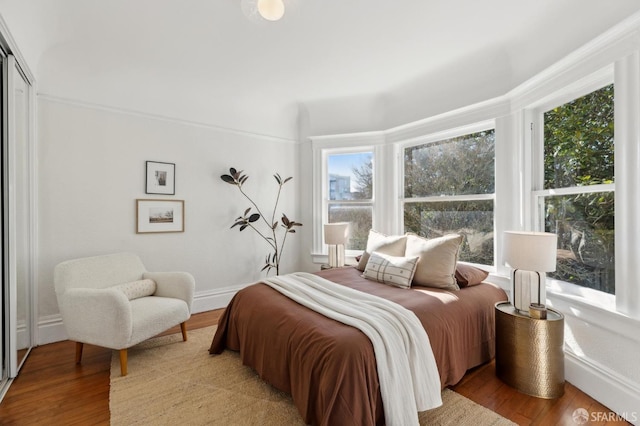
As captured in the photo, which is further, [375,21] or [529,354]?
[375,21]

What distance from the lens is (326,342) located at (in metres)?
1.62

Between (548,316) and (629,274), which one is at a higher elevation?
(629,274)

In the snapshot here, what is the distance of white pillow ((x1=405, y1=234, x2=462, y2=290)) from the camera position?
2508mm

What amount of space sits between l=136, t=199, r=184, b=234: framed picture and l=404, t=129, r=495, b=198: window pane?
8.99ft

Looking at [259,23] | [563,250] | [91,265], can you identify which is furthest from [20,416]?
[563,250]

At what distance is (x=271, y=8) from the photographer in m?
2.02

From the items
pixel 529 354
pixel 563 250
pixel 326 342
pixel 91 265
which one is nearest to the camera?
pixel 326 342

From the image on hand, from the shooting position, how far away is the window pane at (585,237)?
6.61 feet

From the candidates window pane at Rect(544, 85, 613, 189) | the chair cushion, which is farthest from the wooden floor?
window pane at Rect(544, 85, 613, 189)

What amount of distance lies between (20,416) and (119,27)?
109 inches

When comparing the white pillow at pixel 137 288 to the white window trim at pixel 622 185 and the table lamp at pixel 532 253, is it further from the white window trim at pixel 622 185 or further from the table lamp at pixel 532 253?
the white window trim at pixel 622 185

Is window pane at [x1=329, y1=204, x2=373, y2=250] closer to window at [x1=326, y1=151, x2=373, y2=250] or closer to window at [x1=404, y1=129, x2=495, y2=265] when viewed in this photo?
window at [x1=326, y1=151, x2=373, y2=250]

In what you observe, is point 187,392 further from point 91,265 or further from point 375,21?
point 375,21

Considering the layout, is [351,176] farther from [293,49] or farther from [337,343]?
[337,343]
